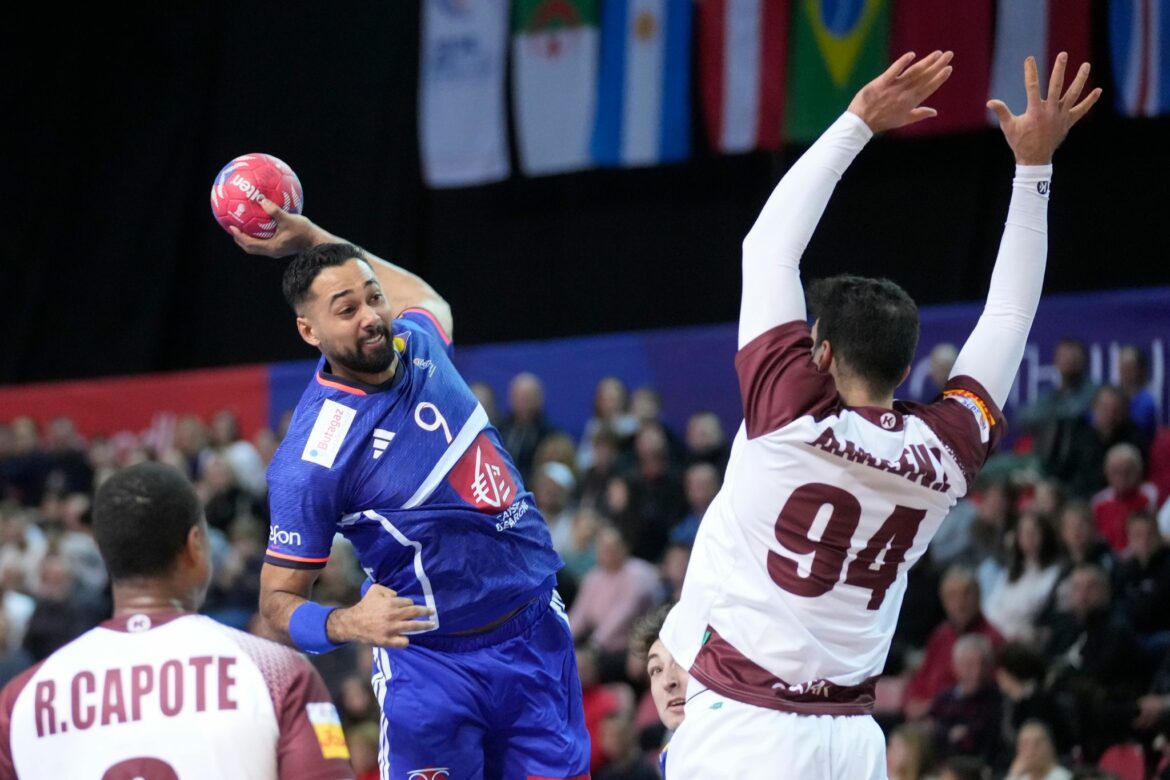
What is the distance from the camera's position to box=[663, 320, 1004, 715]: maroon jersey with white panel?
13.9 feet

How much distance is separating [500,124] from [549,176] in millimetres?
1265

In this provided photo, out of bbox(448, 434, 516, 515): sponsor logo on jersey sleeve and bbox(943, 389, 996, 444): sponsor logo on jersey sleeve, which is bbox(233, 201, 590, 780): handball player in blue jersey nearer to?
bbox(448, 434, 516, 515): sponsor logo on jersey sleeve

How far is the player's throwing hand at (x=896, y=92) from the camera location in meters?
4.35

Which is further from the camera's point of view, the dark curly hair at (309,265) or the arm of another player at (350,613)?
the dark curly hair at (309,265)

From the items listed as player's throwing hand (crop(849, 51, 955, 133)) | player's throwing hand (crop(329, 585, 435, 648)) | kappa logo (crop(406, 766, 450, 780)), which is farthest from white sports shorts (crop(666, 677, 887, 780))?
player's throwing hand (crop(849, 51, 955, 133))

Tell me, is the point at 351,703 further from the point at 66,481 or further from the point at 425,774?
the point at 66,481

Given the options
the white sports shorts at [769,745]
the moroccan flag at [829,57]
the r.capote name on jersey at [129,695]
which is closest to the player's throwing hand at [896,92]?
the white sports shorts at [769,745]

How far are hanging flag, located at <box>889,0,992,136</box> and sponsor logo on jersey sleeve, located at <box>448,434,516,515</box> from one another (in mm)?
9720

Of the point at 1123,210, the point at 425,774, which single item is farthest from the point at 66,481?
the point at 425,774

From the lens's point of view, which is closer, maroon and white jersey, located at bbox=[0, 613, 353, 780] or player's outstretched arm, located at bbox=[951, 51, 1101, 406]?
maroon and white jersey, located at bbox=[0, 613, 353, 780]

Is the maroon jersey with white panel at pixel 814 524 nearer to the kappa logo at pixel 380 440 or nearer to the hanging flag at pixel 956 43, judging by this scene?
the kappa logo at pixel 380 440

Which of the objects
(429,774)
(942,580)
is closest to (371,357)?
(429,774)

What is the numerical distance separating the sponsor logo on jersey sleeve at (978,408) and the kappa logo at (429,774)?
7.34 feet

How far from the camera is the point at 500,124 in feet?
58.8
